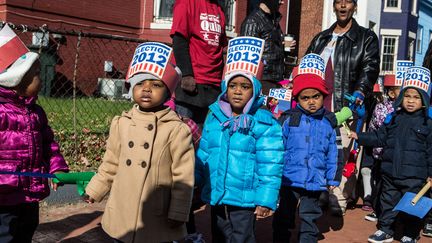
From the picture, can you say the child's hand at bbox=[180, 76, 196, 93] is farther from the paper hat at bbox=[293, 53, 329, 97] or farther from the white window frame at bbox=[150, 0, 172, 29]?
the white window frame at bbox=[150, 0, 172, 29]

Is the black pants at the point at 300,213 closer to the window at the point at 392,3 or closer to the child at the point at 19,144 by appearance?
the child at the point at 19,144

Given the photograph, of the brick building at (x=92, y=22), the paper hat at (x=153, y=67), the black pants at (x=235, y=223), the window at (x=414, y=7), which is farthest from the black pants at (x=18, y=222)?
the window at (x=414, y=7)

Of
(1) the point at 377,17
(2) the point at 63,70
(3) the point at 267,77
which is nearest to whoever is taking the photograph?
(3) the point at 267,77

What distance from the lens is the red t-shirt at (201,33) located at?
4469mm

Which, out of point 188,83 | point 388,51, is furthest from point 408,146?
point 388,51

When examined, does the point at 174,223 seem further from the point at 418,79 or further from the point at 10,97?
the point at 418,79

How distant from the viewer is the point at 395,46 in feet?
95.6

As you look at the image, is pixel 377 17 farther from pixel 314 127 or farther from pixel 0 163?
pixel 0 163

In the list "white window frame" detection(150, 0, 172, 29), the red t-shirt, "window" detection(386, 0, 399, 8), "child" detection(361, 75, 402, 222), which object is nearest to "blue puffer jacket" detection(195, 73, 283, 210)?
the red t-shirt

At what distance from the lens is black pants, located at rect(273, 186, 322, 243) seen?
4.47 meters

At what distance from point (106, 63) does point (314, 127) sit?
10.1m

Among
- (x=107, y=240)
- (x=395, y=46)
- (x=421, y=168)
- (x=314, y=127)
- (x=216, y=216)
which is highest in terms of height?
(x=395, y=46)

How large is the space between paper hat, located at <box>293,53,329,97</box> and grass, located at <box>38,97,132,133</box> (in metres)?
4.04

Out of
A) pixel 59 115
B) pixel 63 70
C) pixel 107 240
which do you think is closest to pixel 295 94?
pixel 107 240
